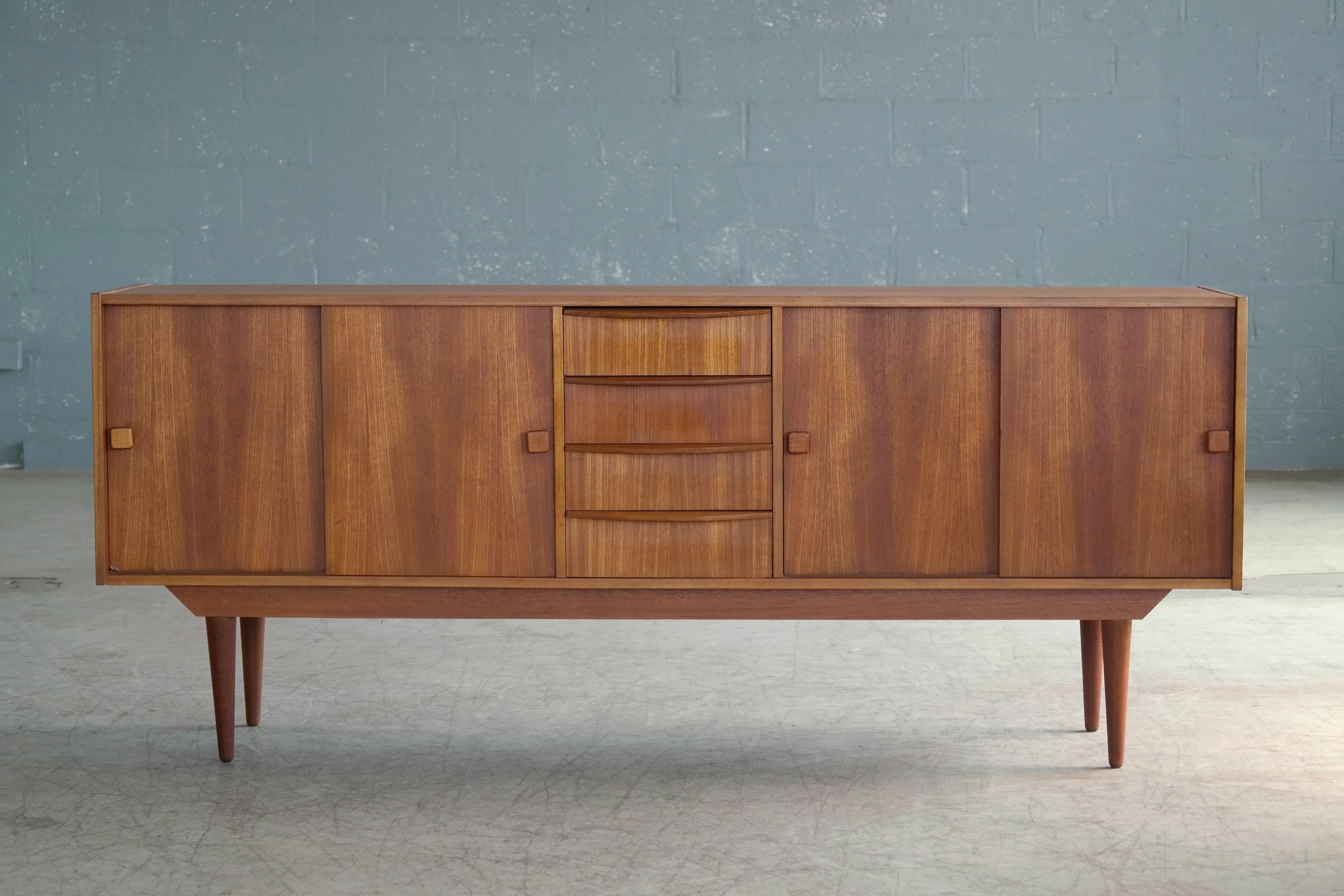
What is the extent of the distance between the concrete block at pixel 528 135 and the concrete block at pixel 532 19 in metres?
0.26

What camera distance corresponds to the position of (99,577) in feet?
7.18

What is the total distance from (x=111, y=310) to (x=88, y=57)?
347cm

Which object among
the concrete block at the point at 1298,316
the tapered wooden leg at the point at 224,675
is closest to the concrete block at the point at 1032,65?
the concrete block at the point at 1298,316

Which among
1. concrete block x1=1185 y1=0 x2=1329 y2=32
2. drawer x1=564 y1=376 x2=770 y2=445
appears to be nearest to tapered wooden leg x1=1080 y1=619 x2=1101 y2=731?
drawer x1=564 y1=376 x2=770 y2=445

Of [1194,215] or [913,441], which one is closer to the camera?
[913,441]

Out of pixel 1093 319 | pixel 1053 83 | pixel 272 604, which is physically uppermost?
pixel 1053 83

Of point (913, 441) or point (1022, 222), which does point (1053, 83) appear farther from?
point (913, 441)

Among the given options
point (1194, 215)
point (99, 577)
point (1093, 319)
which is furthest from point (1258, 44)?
point (99, 577)

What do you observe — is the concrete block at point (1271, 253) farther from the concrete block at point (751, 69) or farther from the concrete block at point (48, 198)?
the concrete block at point (48, 198)

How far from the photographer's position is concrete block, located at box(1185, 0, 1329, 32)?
5023 millimetres

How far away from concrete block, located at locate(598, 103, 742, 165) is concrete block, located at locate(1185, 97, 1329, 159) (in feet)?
5.48

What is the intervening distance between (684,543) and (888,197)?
10.4ft

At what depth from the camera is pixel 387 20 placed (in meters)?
5.04

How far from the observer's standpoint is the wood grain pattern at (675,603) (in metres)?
2.18
